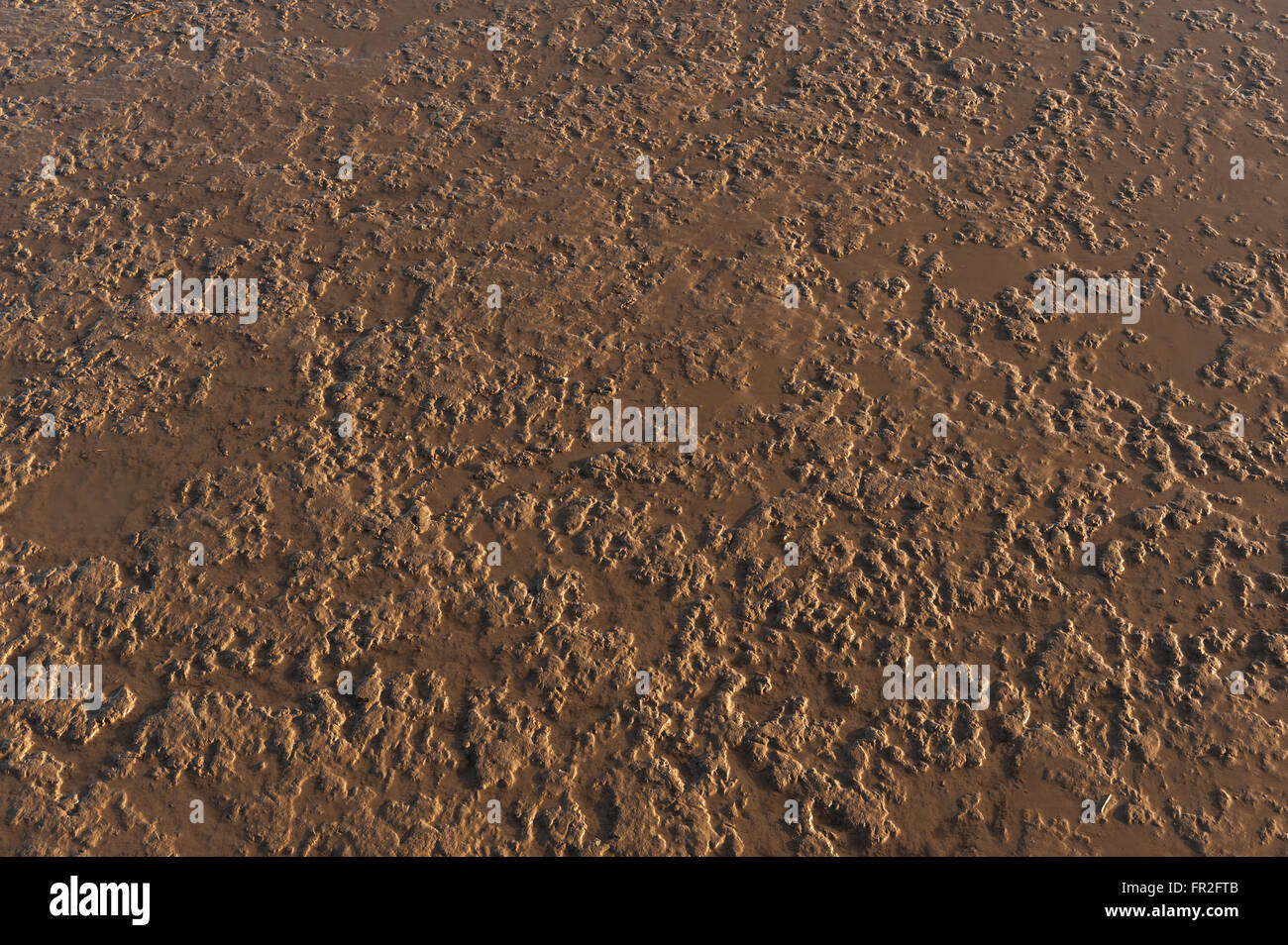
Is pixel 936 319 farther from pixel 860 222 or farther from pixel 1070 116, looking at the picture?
pixel 1070 116

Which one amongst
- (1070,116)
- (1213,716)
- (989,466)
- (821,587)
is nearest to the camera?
(1213,716)

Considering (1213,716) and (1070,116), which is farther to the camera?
(1070,116)

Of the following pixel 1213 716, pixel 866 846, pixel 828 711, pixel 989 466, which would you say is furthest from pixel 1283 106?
pixel 866 846

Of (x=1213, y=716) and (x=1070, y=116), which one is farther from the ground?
(x=1070, y=116)
